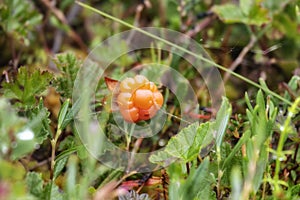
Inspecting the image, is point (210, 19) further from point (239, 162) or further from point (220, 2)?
point (239, 162)

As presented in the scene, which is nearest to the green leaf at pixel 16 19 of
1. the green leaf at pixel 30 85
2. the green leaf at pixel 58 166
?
the green leaf at pixel 30 85

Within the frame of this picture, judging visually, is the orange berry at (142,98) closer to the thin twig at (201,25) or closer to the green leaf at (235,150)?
the green leaf at (235,150)

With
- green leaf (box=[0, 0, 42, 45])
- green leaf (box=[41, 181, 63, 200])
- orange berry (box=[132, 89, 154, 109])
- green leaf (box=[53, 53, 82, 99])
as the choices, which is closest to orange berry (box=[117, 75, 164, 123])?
orange berry (box=[132, 89, 154, 109])

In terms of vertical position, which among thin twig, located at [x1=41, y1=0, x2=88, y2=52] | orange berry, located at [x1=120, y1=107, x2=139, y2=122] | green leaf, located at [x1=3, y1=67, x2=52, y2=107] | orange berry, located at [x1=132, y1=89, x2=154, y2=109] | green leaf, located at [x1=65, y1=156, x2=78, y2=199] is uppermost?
thin twig, located at [x1=41, y1=0, x2=88, y2=52]

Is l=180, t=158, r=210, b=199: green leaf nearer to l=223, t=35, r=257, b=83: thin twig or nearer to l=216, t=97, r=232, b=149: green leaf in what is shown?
l=216, t=97, r=232, b=149: green leaf

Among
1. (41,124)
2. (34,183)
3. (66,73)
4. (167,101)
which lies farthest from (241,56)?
(34,183)

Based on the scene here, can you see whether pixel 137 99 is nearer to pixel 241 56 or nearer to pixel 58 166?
pixel 58 166

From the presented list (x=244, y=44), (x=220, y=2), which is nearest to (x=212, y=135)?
(x=244, y=44)
